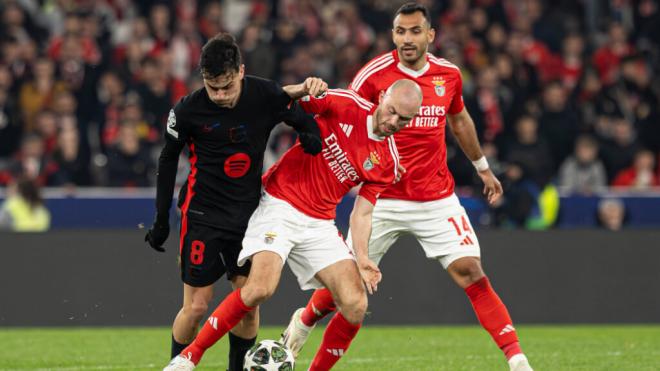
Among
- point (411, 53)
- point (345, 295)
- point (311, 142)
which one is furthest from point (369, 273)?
point (411, 53)

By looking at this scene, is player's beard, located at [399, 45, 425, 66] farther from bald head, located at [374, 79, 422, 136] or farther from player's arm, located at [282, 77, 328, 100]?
player's arm, located at [282, 77, 328, 100]

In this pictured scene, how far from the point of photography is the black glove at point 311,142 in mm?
7449

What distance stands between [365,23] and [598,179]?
419 centimetres

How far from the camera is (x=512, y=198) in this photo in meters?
13.7

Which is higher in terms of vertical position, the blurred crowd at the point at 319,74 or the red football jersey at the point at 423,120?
the red football jersey at the point at 423,120

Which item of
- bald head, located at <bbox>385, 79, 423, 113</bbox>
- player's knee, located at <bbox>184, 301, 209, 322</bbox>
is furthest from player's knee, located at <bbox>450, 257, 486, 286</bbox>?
player's knee, located at <bbox>184, 301, 209, 322</bbox>

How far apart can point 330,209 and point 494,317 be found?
1.24 m

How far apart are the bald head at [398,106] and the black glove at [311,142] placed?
37 centimetres

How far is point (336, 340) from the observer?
7609 mm

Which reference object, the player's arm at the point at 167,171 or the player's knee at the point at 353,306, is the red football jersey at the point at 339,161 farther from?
the player's arm at the point at 167,171

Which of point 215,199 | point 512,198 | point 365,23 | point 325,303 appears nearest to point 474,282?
point 325,303

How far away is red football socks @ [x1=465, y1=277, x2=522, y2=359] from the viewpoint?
7891 millimetres

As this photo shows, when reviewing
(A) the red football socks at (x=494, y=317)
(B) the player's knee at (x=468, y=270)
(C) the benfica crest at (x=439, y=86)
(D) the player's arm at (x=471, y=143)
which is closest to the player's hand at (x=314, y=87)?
(C) the benfica crest at (x=439, y=86)

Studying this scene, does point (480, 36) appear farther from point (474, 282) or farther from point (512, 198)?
point (474, 282)
